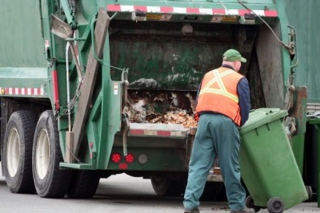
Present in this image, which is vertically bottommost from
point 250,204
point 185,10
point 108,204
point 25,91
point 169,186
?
point 169,186

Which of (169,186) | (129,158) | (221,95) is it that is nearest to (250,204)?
(221,95)

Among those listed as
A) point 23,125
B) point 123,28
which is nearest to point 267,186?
point 123,28

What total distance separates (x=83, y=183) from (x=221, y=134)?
2.88m

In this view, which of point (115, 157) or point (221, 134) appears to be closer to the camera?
point (221, 134)


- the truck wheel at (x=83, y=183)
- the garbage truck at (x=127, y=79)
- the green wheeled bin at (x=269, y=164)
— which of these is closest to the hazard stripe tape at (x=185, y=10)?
the garbage truck at (x=127, y=79)

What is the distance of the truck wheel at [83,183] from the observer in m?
12.4

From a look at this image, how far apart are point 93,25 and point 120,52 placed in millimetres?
1003

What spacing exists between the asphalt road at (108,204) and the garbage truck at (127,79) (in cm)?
27

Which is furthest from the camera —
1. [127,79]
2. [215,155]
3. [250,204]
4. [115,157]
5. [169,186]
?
[169,186]

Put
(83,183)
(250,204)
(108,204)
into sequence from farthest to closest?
(83,183) → (108,204) → (250,204)

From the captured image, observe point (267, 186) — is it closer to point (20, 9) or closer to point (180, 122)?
point (180, 122)

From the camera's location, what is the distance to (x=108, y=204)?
39.3 feet

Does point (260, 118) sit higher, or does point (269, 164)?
point (260, 118)

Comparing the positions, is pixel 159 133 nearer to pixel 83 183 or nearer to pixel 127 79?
pixel 127 79
